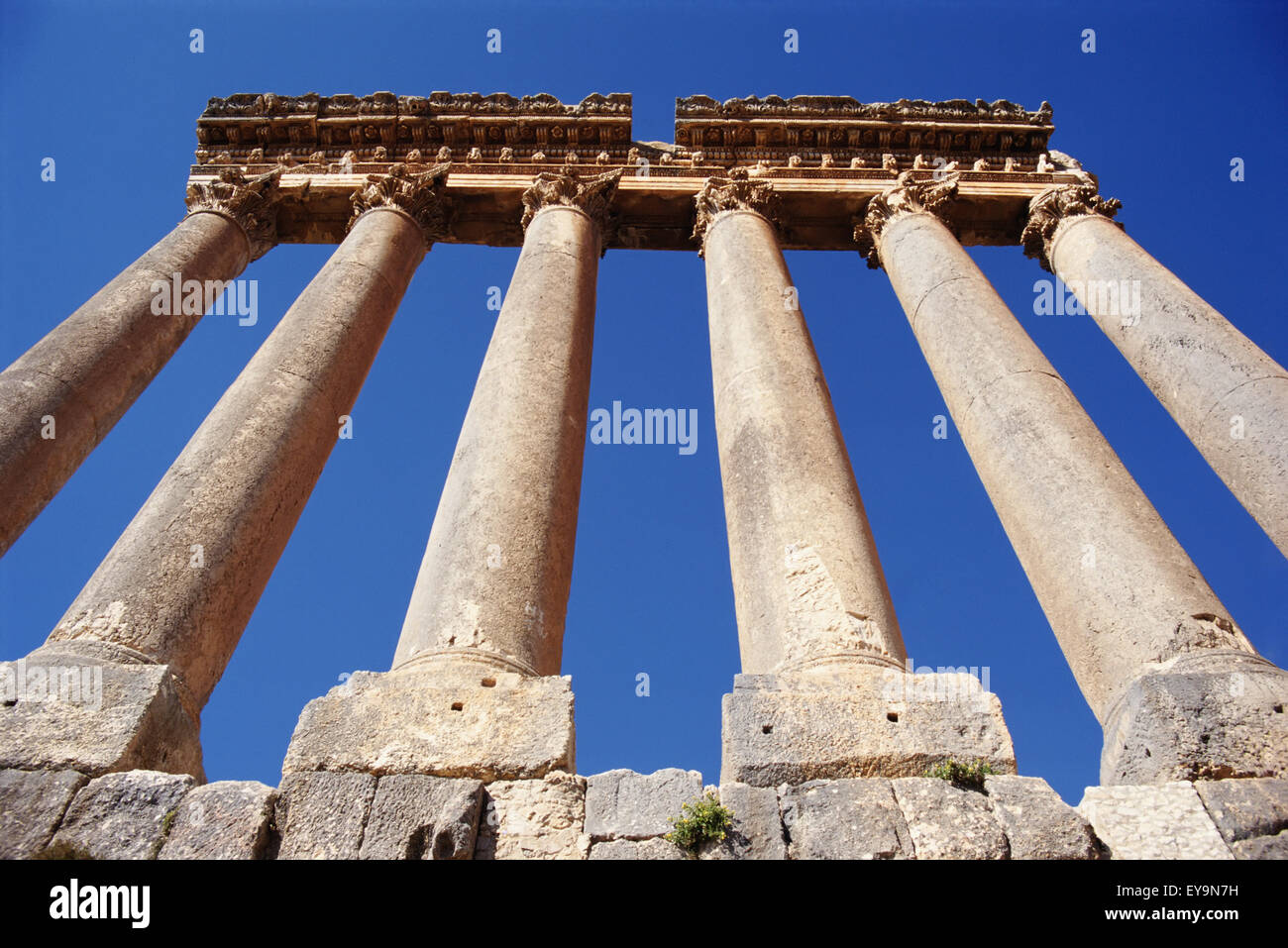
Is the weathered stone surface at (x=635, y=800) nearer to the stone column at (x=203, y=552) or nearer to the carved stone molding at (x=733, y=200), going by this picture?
the stone column at (x=203, y=552)

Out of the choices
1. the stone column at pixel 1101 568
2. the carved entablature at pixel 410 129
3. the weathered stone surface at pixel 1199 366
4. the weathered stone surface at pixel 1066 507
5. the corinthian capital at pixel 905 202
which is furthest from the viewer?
the carved entablature at pixel 410 129

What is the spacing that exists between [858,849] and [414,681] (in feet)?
14.0

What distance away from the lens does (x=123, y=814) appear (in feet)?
24.1

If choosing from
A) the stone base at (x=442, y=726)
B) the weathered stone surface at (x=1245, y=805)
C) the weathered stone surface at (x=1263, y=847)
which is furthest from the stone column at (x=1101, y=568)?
the stone base at (x=442, y=726)

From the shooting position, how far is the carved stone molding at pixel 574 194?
766 inches

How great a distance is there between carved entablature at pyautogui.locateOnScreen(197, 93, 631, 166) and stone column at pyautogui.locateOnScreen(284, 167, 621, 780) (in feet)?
23.8

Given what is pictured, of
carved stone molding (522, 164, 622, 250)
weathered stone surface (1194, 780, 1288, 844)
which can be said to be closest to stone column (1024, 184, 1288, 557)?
weathered stone surface (1194, 780, 1288, 844)

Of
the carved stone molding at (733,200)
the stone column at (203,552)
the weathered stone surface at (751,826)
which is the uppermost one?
the carved stone molding at (733,200)

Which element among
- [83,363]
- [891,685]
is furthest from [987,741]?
[83,363]

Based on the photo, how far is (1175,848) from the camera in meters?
7.17

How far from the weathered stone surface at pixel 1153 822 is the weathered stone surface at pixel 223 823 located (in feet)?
21.4

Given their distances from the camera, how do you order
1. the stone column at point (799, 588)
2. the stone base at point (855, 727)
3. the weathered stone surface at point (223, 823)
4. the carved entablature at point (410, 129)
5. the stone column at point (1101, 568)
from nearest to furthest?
the weathered stone surface at point (223, 823)
the stone base at point (855, 727)
the stone column at point (799, 588)
the stone column at point (1101, 568)
the carved entablature at point (410, 129)

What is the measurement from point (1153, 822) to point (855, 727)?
94.3 inches
